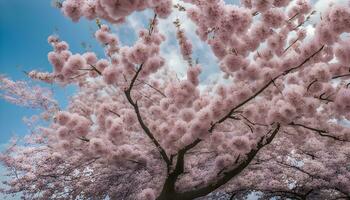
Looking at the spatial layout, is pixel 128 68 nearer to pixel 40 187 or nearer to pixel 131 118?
pixel 131 118

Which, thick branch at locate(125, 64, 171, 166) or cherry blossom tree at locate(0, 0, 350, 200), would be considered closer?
cherry blossom tree at locate(0, 0, 350, 200)

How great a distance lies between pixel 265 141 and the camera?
8.58 meters

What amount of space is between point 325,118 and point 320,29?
383 cm

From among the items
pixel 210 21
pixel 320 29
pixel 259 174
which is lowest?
pixel 320 29

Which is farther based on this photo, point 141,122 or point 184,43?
point 141,122

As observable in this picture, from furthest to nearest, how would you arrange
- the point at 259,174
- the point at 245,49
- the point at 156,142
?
the point at 259,174
the point at 156,142
the point at 245,49

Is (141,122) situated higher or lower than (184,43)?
lower

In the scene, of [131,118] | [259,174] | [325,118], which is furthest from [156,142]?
[259,174]

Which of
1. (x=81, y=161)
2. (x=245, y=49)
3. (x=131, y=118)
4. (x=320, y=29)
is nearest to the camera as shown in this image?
(x=320, y=29)

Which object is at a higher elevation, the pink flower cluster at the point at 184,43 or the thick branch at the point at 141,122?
the pink flower cluster at the point at 184,43

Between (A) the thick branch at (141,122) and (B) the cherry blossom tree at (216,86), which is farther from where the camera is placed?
(A) the thick branch at (141,122)

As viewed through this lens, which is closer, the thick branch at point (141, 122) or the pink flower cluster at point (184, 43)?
the pink flower cluster at point (184, 43)

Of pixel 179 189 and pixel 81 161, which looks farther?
pixel 81 161

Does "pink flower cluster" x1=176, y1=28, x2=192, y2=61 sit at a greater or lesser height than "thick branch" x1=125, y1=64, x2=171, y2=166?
greater
